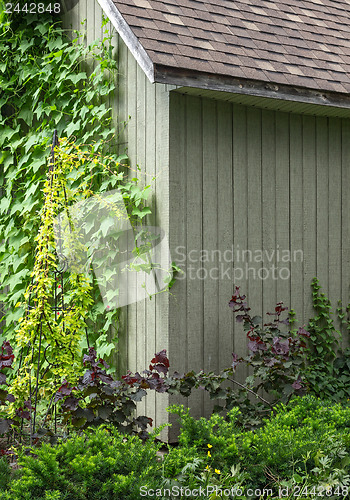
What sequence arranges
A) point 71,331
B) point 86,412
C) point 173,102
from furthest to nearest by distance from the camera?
point 173,102 < point 71,331 < point 86,412

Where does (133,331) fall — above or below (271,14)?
below

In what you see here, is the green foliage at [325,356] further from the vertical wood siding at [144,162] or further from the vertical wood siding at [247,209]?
the vertical wood siding at [144,162]

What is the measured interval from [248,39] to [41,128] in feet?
7.67

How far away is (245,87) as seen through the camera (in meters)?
4.80

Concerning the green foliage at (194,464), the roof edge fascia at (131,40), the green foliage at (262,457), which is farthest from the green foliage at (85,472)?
the roof edge fascia at (131,40)

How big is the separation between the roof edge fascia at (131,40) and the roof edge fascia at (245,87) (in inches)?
3.1

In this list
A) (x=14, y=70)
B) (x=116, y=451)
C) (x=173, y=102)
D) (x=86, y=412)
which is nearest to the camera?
(x=116, y=451)

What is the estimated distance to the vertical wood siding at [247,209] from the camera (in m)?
4.95

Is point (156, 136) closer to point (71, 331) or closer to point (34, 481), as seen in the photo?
point (71, 331)

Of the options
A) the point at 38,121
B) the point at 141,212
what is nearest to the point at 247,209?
the point at 141,212

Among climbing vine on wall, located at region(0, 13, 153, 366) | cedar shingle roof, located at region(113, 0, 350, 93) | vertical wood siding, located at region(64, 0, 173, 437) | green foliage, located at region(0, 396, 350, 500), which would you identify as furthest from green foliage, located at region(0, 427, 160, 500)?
cedar shingle roof, located at region(113, 0, 350, 93)

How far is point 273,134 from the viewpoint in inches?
217

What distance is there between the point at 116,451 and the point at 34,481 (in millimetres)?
476

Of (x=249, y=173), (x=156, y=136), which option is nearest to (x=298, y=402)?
(x=249, y=173)
